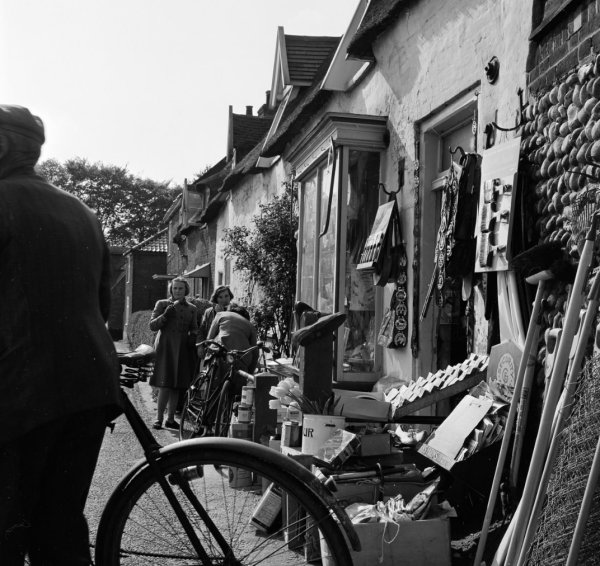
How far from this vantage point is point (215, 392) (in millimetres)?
7230

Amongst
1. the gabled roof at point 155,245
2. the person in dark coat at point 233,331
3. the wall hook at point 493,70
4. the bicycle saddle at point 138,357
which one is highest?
the gabled roof at point 155,245

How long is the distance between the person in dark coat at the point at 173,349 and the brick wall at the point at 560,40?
211 inches

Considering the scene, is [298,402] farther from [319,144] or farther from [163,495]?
[319,144]

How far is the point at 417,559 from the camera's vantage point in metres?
3.58

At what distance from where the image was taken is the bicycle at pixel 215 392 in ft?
23.2

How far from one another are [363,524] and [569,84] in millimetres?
2452

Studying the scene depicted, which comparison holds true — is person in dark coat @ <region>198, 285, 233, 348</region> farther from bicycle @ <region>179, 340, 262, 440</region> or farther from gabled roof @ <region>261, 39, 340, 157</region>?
gabled roof @ <region>261, 39, 340, 157</region>

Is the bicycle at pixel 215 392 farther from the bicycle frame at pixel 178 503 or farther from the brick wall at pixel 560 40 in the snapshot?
the bicycle frame at pixel 178 503

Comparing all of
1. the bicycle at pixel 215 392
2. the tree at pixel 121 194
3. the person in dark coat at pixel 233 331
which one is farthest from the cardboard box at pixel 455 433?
the tree at pixel 121 194

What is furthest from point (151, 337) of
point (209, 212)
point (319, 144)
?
point (319, 144)

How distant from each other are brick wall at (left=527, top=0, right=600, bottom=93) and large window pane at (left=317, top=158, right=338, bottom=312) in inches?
119

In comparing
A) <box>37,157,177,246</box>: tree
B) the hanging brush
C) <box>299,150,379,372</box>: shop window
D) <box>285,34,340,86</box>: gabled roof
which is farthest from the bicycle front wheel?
<box>37,157,177,246</box>: tree

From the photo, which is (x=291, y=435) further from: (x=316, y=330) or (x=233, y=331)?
(x=233, y=331)

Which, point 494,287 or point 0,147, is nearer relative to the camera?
point 0,147
